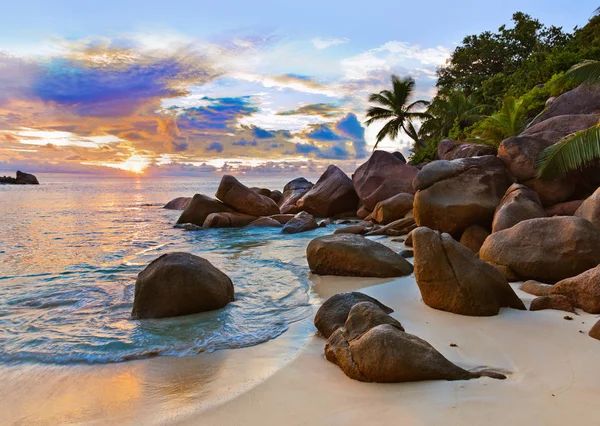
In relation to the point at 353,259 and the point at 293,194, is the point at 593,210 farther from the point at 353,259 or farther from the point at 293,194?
the point at 293,194

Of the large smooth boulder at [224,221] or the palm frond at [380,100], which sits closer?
the large smooth boulder at [224,221]

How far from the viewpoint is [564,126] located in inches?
411

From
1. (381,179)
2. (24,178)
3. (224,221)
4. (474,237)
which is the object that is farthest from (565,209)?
(24,178)

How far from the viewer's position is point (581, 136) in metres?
8.59

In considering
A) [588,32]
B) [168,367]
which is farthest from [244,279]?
[588,32]

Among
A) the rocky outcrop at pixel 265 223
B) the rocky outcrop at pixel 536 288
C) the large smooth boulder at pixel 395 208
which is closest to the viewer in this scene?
the rocky outcrop at pixel 536 288

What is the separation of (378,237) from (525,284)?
21.3ft

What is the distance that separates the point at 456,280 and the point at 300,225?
10.3 meters

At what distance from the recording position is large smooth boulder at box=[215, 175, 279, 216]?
57.9ft

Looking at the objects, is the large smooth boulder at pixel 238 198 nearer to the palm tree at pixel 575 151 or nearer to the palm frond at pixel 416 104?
the palm tree at pixel 575 151

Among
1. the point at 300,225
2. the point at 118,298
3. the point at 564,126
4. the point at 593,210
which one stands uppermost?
the point at 564,126

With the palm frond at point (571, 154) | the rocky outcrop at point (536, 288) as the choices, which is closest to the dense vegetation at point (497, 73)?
the palm frond at point (571, 154)

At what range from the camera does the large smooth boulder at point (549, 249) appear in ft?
18.3

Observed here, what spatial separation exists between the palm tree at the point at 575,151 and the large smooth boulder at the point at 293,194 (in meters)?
12.4
